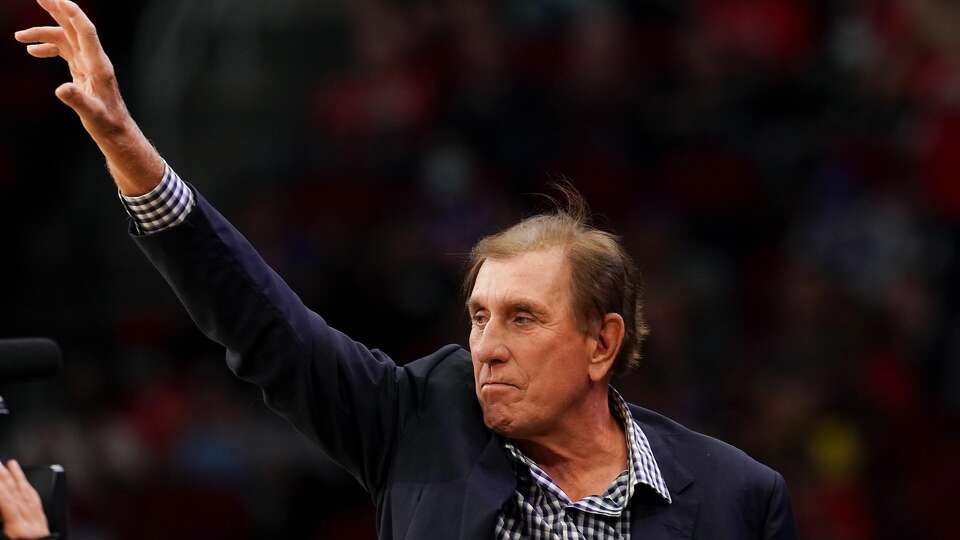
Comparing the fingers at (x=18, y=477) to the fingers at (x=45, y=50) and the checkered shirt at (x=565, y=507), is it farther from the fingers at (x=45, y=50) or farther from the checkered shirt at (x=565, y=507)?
the checkered shirt at (x=565, y=507)

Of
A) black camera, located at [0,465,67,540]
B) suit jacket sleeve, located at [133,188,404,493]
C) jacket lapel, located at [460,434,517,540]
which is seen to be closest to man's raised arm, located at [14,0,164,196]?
suit jacket sleeve, located at [133,188,404,493]

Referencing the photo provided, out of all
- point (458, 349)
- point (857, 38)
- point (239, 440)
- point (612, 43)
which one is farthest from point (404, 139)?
point (458, 349)

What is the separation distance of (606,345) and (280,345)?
62 centimetres

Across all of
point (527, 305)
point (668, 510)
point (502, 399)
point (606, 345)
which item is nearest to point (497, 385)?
point (502, 399)

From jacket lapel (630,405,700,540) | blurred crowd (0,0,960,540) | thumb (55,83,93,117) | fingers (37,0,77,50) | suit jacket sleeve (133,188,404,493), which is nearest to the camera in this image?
thumb (55,83,93,117)

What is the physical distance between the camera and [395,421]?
9.14 feet

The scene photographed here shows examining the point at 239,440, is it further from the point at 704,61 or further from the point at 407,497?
the point at 407,497

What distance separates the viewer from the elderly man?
2.54 m

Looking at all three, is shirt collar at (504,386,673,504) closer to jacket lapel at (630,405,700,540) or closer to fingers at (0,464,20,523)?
jacket lapel at (630,405,700,540)

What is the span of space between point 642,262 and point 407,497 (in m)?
4.00

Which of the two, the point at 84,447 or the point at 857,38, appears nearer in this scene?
the point at 84,447

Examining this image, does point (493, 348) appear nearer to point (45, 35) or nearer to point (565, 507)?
point (565, 507)

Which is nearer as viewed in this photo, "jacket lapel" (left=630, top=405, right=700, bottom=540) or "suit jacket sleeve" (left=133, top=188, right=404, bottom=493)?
"suit jacket sleeve" (left=133, top=188, right=404, bottom=493)

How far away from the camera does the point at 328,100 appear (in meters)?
7.29
